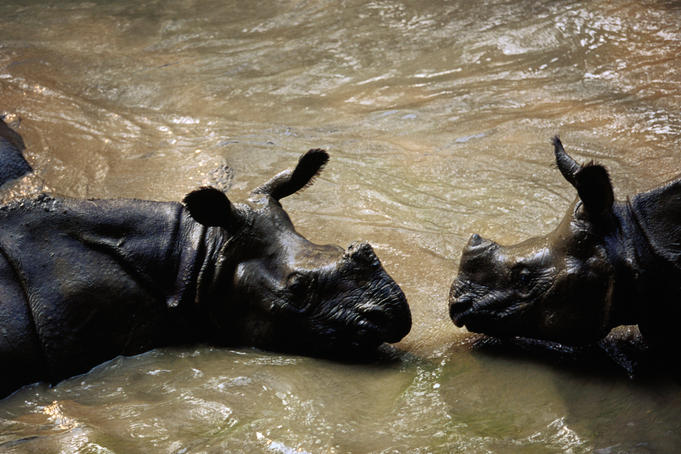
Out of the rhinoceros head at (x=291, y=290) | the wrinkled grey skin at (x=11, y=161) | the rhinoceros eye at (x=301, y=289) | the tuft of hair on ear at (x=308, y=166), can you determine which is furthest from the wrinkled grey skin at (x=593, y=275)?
the wrinkled grey skin at (x=11, y=161)

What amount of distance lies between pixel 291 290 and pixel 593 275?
1852 mm

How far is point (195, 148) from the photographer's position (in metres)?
8.60

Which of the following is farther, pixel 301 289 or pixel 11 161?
pixel 11 161

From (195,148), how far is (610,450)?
19.7 ft

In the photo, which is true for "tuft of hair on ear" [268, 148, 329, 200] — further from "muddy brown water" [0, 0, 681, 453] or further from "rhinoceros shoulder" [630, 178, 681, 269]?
"rhinoceros shoulder" [630, 178, 681, 269]

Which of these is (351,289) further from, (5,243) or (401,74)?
(401,74)

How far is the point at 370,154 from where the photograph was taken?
330 inches

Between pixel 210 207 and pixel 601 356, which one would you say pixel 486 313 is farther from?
pixel 210 207

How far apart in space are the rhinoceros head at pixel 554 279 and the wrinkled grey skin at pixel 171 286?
1.80 feet

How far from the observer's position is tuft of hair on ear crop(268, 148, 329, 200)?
5.59 metres

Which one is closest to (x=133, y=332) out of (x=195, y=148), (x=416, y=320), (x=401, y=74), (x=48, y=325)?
(x=48, y=325)

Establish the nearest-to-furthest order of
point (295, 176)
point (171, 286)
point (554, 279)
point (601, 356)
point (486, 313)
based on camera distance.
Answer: point (554, 279), point (601, 356), point (486, 313), point (171, 286), point (295, 176)

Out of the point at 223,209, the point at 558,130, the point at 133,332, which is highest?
the point at 223,209

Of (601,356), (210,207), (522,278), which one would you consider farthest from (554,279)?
(210,207)
